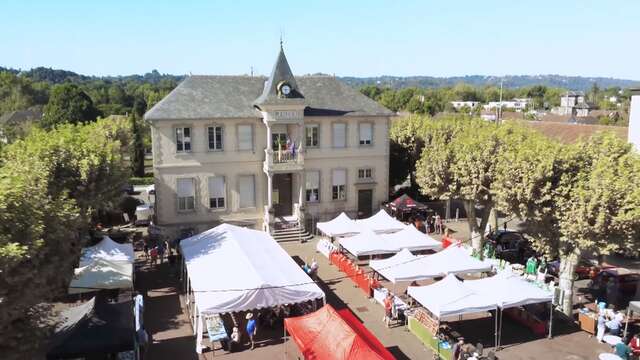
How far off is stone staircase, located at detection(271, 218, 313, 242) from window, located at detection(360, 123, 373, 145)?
7.20m

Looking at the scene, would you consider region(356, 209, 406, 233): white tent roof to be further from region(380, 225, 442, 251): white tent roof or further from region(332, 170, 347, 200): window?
region(332, 170, 347, 200): window

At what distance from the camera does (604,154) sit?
19219 mm

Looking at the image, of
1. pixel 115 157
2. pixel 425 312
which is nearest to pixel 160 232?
pixel 115 157

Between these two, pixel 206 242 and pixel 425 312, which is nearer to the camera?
pixel 425 312

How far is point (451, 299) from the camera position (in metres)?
17.3

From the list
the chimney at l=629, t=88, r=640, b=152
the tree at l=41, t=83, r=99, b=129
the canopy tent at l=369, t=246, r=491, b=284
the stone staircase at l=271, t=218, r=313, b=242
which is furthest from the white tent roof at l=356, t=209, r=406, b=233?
the tree at l=41, t=83, r=99, b=129

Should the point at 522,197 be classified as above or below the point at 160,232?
above

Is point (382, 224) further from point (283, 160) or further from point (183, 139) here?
point (183, 139)

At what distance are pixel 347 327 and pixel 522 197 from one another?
9515 mm

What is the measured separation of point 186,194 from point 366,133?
12340 mm

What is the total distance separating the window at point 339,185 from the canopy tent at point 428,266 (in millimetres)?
11765

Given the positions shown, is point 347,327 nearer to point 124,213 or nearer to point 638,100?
point 638,100

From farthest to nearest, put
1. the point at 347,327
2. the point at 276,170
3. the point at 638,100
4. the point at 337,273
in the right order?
1. the point at 276,170
2. the point at 638,100
3. the point at 337,273
4. the point at 347,327

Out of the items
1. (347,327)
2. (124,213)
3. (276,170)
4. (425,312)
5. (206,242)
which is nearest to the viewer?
(347,327)
